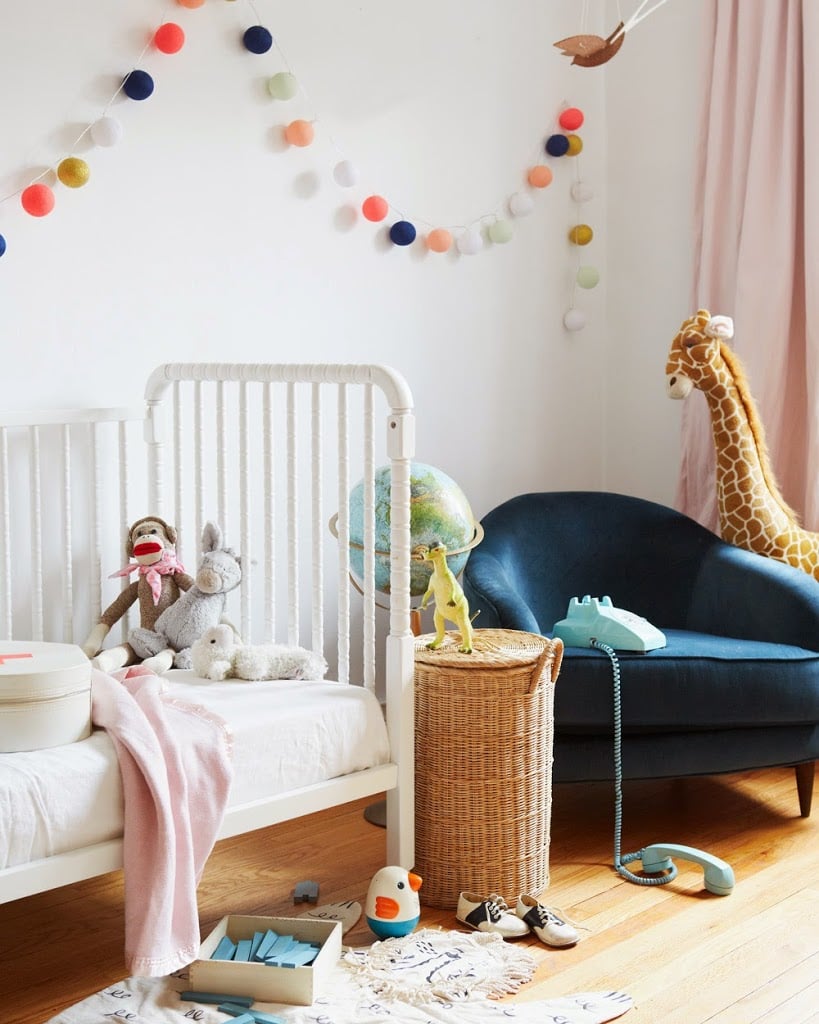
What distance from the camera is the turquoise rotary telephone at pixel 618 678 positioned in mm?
2197

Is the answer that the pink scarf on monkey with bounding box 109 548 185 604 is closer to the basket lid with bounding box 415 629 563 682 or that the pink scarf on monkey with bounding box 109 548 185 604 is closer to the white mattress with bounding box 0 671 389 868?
the white mattress with bounding box 0 671 389 868

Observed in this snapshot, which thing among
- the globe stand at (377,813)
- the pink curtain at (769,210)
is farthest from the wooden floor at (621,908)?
the pink curtain at (769,210)

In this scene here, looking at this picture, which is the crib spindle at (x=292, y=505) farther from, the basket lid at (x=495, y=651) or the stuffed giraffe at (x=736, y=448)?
the stuffed giraffe at (x=736, y=448)

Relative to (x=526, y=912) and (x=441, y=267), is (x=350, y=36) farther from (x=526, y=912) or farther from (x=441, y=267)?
(x=526, y=912)

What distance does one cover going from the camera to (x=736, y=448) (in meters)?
2.81

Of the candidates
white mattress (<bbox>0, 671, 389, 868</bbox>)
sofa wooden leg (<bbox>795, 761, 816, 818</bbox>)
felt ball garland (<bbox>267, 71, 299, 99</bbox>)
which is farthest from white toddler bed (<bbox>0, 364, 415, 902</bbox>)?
sofa wooden leg (<bbox>795, 761, 816, 818</bbox>)

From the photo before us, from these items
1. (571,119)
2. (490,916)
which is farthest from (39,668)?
(571,119)

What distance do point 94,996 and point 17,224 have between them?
1417 millimetres

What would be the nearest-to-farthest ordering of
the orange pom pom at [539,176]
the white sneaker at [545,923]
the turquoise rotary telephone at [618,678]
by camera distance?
the white sneaker at [545,923]
the turquoise rotary telephone at [618,678]
the orange pom pom at [539,176]

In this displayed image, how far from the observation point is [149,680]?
1.93 m

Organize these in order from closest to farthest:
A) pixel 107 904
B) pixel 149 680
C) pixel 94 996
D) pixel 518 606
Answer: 1. pixel 94 996
2. pixel 149 680
3. pixel 107 904
4. pixel 518 606

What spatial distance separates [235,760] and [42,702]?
0.31 m

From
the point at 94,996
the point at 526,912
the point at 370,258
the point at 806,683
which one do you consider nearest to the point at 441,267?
the point at 370,258

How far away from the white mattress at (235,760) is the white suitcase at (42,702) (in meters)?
0.02
